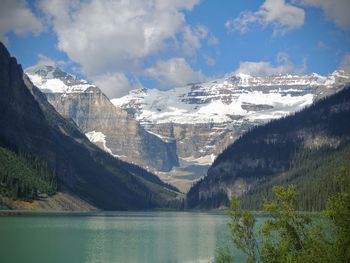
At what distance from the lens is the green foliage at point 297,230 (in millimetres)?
49375

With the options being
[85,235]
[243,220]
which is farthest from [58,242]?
[243,220]

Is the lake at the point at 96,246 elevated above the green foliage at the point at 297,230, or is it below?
below

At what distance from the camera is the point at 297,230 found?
5466cm

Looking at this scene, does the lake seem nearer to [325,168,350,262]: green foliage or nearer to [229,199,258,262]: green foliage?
[229,199,258,262]: green foliage

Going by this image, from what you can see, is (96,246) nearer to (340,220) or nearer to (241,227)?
(241,227)

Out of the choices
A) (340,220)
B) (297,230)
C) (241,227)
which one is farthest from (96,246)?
(340,220)

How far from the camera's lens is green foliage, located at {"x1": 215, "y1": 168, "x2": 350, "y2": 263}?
49375mm

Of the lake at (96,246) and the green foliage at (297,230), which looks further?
the lake at (96,246)

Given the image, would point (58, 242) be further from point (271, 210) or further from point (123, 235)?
point (271, 210)

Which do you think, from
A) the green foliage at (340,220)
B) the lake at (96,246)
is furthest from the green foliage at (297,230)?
the lake at (96,246)

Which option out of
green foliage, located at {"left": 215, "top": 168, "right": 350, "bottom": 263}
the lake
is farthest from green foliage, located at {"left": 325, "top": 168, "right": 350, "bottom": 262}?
the lake

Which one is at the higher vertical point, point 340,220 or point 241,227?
point 340,220

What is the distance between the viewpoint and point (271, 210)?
177ft

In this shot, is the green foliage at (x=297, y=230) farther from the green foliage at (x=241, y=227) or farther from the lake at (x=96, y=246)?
the lake at (x=96, y=246)
